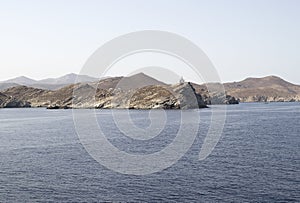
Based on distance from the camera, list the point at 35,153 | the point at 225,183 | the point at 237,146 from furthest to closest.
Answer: the point at 237,146
the point at 35,153
the point at 225,183

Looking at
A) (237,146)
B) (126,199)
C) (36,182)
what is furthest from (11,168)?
(237,146)

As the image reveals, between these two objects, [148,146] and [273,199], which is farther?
[148,146]

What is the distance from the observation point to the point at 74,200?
50.9 meters

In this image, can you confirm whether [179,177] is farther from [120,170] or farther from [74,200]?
[74,200]

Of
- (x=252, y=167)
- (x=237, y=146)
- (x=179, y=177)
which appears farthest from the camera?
(x=237, y=146)

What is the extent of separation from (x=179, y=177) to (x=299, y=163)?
25.5m

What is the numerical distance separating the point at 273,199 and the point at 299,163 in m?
24.3

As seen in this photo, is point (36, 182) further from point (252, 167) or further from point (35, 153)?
point (252, 167)

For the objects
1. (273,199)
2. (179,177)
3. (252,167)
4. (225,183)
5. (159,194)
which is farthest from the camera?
(252,167)

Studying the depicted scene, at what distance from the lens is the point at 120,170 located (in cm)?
6919

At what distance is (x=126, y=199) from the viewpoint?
51.0 m

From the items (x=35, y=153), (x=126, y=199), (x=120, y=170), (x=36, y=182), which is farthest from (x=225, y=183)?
(x=35, y=153)

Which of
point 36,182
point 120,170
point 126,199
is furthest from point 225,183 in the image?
point 36,182

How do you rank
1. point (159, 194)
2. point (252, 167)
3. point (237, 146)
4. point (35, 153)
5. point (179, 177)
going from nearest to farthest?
point (159, 194)
point (179, 177)
point (252, 167)
point (35, 153)
point (237, 146)
